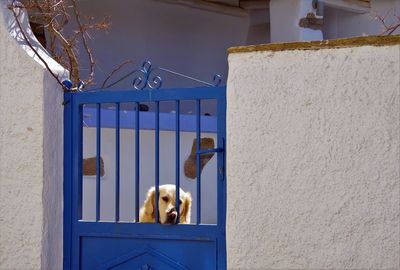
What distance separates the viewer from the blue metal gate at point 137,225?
5.00 m

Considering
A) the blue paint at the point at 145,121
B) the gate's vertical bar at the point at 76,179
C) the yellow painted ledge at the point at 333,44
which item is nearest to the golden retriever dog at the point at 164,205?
the gate's vertical bar at the point at 76,179

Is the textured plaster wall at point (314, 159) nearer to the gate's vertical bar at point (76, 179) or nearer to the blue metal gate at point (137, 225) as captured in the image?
the blue metal gate at point (137, 225)

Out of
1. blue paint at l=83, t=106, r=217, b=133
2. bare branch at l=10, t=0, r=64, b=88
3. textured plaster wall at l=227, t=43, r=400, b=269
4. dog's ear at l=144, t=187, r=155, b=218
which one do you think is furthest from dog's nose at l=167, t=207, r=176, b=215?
blue paint at l=83, t=106, r=217, b=133

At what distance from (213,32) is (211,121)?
7.96ft

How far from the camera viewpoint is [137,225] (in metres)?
5.19

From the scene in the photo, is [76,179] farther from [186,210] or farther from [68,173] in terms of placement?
[186,210]

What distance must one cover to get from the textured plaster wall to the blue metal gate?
27 centimetres

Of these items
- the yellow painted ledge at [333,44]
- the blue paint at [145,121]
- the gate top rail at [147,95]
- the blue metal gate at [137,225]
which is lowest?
the blue metal gate at [137,225]

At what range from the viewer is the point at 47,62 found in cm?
543

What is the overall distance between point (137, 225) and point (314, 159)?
1.25 meters

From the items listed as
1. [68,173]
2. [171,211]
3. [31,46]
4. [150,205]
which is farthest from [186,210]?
[31,46]

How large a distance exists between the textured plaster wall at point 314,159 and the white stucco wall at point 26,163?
122cm

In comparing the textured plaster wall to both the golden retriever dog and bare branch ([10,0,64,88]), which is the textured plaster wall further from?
bare branch ([10,0,64,88])

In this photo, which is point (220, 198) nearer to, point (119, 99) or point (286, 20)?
point (119, 99)
